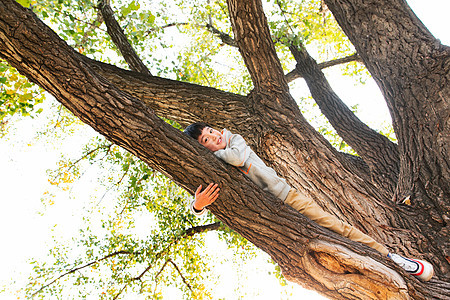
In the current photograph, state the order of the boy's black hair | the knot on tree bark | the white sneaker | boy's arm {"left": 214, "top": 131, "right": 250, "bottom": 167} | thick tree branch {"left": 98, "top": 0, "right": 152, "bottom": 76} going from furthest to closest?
thick tree branch {"left": 98, "top": 0, "right": 152, "bottom": 76}
the boy's black hair
boy's arm {"left": 214, "top": 131, "right": 250, "bottom": 167}
the white sneaker
the knot on tree bark

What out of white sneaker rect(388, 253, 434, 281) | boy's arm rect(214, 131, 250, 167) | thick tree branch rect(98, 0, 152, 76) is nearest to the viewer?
white sneaker rect(388, 253, 434, 281)

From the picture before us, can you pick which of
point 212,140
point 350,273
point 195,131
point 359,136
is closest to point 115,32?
point 195,131

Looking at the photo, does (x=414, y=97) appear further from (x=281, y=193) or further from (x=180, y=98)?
(x=180, y=98)

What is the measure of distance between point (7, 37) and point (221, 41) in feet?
21.6

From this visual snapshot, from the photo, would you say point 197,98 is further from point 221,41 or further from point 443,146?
point 221,41

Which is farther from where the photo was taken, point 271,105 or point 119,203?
point 119,203

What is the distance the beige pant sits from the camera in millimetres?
2627

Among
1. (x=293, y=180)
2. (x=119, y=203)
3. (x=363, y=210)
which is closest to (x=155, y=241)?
(x=119, y=203)

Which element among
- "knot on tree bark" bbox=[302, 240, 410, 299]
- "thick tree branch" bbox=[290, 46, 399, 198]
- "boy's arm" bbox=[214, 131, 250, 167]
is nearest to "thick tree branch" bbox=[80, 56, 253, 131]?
"boy's arm" bbox=[214, 131, 250, 167]

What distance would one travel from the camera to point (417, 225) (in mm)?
2928

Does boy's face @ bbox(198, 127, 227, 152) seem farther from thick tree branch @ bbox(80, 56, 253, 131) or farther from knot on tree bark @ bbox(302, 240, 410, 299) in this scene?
knot on tree bark @ bbox(302, 240, 410, 299)

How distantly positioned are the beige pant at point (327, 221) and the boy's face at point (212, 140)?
2.88 ft

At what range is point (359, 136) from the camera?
4391 millimetres

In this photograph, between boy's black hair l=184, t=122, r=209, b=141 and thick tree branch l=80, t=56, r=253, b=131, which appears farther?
thick tree branch l=80, t=56, r=253, b=131
